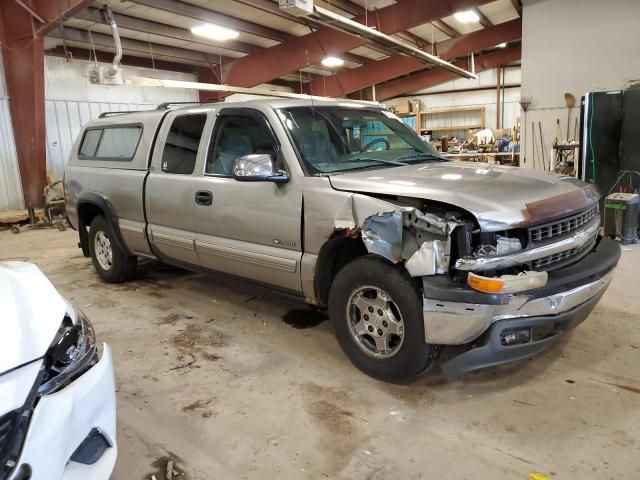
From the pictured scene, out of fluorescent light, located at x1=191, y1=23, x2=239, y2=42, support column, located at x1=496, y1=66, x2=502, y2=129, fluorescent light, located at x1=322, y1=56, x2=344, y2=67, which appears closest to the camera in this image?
fluorescent light, located at x1=191, y1=23, x2=239, y2=42

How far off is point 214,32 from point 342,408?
1047 centimetres

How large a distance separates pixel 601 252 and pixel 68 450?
294 centimetres

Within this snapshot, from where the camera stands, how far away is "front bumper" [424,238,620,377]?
235cm

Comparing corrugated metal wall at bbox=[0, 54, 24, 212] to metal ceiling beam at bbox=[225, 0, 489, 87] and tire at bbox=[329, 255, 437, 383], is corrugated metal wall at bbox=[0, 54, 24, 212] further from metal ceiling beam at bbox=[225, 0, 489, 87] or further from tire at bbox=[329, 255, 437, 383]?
tire at bbox=[329, 255, 437, 383]

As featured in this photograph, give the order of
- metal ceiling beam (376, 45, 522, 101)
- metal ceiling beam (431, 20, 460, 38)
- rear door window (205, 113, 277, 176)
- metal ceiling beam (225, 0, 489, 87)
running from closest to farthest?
1. rear door window (205, 113, 277, 176)
2. metal ceiling beam (225, 0, 489, 87)
3. metal ceiling beam (431, 20, 460, 38)
4. metal ceiling beam (376, 45, 522, 101)

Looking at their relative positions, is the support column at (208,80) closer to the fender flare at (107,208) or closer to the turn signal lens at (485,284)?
the fender flare at (107,208)

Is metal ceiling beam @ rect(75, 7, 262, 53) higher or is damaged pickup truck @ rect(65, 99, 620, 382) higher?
metal ceiling beam @ rect(75, 7, 262, 53)

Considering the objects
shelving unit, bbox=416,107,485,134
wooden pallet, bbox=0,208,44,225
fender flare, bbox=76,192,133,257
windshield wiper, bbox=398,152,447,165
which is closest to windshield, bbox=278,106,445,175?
windshield wiper, bbox=398,152,447,165

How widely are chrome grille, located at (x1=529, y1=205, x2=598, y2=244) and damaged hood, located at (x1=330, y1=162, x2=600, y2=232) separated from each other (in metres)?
0.05

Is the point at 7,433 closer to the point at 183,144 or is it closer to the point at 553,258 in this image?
the point at 553,258

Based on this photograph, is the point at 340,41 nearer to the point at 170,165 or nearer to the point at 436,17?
the point at 436,17

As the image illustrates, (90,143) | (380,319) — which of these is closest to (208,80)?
(90,143)

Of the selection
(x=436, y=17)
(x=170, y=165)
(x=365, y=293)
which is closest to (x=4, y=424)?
(x=365, y=293)

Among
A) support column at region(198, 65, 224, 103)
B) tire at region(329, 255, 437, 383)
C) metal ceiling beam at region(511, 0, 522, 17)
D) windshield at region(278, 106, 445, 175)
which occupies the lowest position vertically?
tire at region(329, 255, 437, 383)
